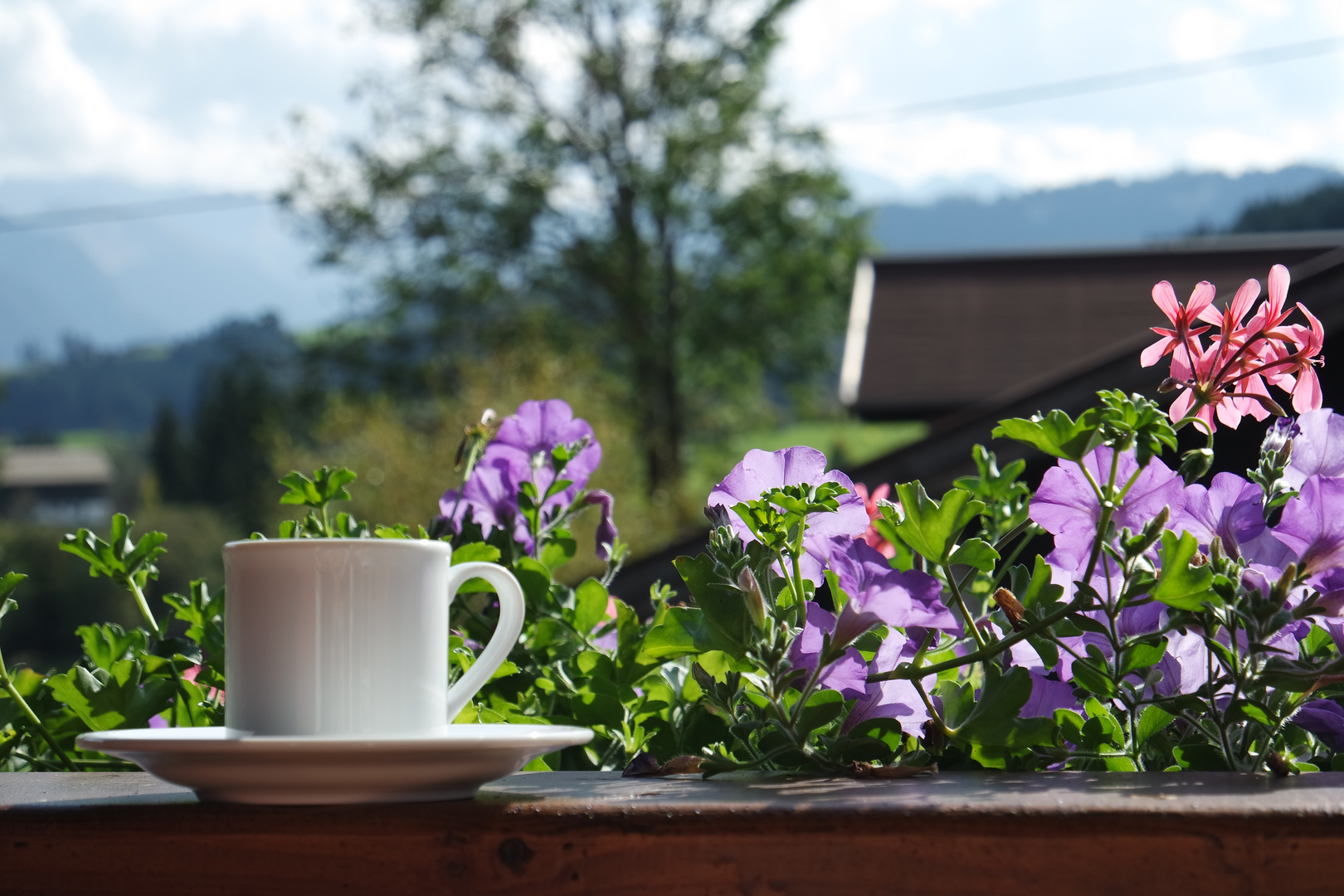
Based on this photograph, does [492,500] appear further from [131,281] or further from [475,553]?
[131,281]

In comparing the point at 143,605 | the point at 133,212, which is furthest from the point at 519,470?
the point at 133,212

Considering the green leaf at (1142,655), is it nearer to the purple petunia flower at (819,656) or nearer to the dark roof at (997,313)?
the purple petunia flower at (819,656)

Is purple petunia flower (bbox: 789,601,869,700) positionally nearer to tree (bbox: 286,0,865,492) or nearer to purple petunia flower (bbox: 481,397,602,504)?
purple petunia flower (bbox: 481,397,602,504)

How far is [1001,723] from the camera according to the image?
53 cm

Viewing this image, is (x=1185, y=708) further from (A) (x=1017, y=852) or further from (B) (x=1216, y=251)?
(B) (x=1216, y=251)

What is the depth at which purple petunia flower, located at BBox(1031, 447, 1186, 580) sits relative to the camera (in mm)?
537

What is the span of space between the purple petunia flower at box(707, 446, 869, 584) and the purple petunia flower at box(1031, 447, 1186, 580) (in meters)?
0.08

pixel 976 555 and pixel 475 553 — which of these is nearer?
pixel 976 555

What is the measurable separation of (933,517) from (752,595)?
0.09m

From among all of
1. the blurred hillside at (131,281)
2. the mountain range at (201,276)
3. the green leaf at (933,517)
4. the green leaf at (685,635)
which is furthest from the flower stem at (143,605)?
the blurred hillside at (131,281)

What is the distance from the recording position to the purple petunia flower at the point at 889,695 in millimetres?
550

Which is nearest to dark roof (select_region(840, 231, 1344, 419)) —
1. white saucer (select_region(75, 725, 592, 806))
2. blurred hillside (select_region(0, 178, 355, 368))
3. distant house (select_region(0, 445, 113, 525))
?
white saucer (select_region(75, 725, 592, 806))

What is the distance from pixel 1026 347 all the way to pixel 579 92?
1331 centimetres

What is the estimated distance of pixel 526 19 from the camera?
737 inches
